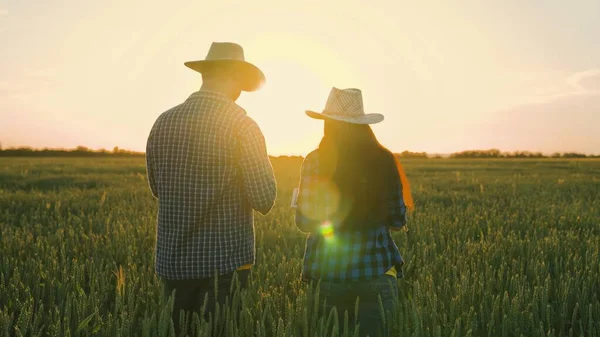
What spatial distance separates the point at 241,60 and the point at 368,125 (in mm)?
894

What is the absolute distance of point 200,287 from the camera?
2.86 meters

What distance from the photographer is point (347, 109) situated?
2.82 meters

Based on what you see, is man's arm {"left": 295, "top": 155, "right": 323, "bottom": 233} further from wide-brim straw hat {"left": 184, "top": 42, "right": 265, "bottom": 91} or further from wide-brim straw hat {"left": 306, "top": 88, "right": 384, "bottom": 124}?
wide-brim straw hat {"left": 184, "top": 42, "right": 265, "bottom": 91}

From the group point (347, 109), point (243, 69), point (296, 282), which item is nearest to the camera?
point (347, 109)

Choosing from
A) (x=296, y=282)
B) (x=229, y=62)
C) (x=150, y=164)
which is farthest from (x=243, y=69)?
(x=296, y=282)

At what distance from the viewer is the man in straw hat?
2.76m

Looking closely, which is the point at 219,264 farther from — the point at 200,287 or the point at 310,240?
the point at 310,240

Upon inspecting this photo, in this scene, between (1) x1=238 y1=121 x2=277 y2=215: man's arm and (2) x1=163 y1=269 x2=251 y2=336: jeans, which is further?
(2) x1=163 y1=269 x2=251 y2=336: jeans

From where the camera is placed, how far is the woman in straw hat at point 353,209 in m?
2.74

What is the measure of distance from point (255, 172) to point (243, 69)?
2.37ft

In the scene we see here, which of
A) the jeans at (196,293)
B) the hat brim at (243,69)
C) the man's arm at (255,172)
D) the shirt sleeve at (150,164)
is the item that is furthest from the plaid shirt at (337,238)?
the shirt sleeve at (150,164)

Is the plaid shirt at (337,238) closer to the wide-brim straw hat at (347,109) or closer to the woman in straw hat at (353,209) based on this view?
the woman in straw hat at (353,209)

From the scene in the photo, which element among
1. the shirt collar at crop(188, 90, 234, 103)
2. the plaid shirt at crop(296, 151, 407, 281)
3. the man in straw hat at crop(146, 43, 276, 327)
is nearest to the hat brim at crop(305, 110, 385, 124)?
the plaid shirt at crop(296, 151, 407, 281)

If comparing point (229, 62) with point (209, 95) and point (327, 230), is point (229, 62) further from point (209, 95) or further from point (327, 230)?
point (327, 230)
